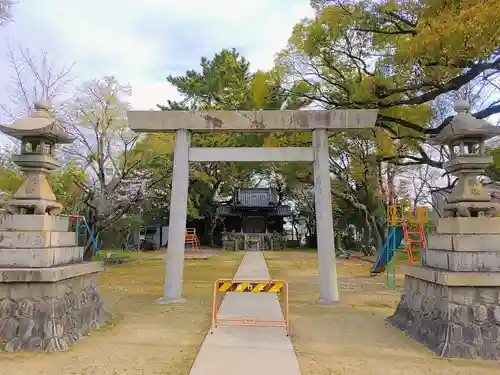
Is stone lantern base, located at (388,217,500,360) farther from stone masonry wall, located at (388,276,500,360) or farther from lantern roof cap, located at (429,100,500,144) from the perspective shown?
lantern roof cap, located at (429,100,500,144)

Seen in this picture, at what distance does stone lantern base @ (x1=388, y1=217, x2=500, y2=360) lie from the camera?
557 centimetres

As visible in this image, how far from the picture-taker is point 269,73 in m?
14.2

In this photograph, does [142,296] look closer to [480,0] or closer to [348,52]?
[348,52]

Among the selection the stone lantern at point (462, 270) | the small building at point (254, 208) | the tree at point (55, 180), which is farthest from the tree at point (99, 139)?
the small building at point (254, 208)

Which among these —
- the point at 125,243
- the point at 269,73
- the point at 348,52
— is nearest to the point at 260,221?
the point at 125,243

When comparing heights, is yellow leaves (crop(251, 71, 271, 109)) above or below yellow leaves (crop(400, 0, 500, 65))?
above

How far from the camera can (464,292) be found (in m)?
5.69

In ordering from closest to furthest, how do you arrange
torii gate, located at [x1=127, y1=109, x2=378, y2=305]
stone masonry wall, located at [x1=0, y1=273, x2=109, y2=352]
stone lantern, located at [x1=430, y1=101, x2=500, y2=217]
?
1. stone masonry wall, located at [x1=0, y1=273, x2=109, y2=352]
2. stone lantern, located at [x1=430, y1=101, x2=500, y2=217]
3. torii gate, located at [x1=127, y1=109, x2=378, y2=305]

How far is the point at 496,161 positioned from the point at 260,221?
27277 millimetres

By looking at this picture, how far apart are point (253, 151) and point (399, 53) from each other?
14.1ft

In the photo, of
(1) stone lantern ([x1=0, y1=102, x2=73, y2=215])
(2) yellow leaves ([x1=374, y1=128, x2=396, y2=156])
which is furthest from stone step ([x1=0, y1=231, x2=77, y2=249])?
(2) yellow leaves ([x1=374, y1=128, x2=396, y2=156])

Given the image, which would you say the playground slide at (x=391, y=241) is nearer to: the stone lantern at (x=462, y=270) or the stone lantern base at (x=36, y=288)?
the stone lantern at (x=462, y=270)

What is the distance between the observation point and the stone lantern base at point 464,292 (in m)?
5.57

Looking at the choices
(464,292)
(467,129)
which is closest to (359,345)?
(464,292)
